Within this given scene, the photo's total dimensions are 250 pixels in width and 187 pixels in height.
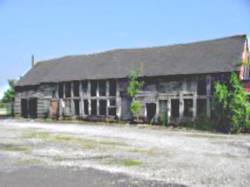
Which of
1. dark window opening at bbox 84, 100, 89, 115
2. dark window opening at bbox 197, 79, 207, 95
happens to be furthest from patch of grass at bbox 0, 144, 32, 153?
dark window opening at bbox 84, 100, 89, 115

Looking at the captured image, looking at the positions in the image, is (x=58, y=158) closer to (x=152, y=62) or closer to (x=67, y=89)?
(x=152, y=62)

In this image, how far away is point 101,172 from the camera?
9.54 m

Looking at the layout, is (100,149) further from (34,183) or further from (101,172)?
(34,183)

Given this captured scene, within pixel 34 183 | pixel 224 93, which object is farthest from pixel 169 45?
pixel 34 183

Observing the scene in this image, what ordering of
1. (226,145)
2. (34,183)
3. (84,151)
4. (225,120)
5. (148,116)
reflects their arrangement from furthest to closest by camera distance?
(148,116) < (225,120) < (226,145) < (84,151) < (34,183)

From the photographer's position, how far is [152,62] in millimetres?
29859

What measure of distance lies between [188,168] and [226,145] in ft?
19.3

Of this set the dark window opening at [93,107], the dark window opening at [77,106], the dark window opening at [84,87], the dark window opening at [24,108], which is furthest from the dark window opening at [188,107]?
the dark window opening at [24,108]

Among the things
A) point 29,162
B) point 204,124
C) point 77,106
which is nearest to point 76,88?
point 77,106

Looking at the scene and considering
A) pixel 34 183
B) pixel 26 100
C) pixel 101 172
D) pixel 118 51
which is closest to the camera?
pixel 34 183

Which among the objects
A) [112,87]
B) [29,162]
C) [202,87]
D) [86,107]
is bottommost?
[29,162]

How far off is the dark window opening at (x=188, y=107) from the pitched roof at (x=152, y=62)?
1.95m

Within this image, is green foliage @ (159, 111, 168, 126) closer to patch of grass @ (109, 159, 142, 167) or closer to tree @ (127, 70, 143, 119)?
tree @ (127, 70, 143, 119)

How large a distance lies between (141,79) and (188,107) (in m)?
4.42
